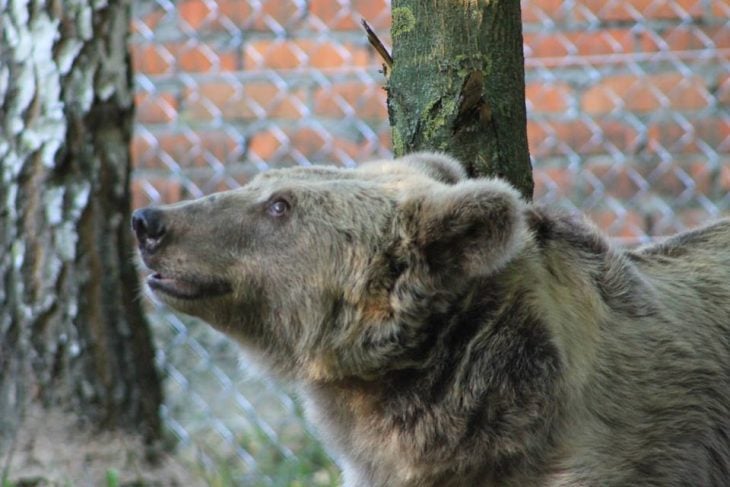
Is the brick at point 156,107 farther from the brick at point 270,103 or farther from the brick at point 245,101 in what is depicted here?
the brick at point 270,103

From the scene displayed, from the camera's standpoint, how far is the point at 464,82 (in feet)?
10.7

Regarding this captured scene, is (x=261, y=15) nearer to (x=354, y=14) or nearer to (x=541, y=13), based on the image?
(x=354, y=14)

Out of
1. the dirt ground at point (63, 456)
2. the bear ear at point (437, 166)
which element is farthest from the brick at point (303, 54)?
the bear ear at point (437, 166)

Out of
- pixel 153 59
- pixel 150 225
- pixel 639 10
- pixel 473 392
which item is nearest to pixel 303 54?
pixel 153 59

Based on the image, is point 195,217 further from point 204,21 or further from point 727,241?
point 204,21

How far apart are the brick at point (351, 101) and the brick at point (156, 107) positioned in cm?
67

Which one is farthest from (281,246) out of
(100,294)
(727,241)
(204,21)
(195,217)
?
(204,21)

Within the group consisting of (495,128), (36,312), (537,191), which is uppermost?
(495,128)

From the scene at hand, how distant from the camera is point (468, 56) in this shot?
10.9 ft

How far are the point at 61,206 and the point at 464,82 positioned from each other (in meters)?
Result: 1.84

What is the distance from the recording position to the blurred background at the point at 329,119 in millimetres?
5324

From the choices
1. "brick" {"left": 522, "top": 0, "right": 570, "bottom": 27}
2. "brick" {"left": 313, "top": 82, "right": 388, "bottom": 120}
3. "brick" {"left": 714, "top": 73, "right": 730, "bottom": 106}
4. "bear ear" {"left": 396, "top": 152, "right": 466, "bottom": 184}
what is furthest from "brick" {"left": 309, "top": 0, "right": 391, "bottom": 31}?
"bear ear" {"left": 396, "top": 152, "right": 466, "bottom": 184}

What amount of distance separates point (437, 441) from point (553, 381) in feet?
0.95

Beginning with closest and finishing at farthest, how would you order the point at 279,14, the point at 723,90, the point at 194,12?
the point at 723,90
the point at 279,14
the point at 194,12
